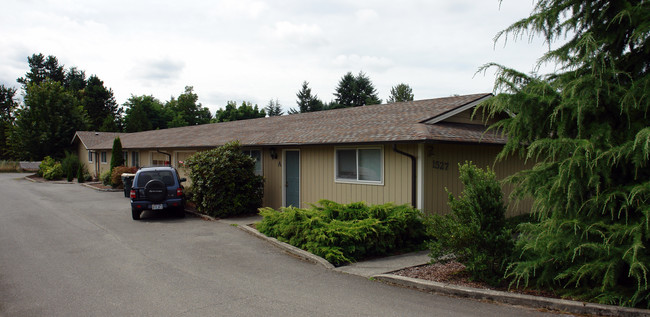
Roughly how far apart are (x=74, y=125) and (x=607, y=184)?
52826 millimetres

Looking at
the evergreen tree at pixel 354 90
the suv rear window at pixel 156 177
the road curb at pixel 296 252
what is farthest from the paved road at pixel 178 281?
the evergreen tree at pixel 354 90

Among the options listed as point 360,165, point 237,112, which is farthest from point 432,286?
point 237,112

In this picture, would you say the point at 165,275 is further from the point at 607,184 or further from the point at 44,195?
the point at 44,195

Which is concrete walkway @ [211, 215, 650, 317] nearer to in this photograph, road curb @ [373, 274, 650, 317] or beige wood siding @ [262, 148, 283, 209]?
road curb @ [373, 274, 650, 317]

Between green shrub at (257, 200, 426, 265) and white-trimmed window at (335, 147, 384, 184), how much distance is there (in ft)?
5.85

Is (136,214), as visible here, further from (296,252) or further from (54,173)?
(54,173)

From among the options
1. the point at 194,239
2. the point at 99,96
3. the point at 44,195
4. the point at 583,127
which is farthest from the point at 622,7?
the point at 99,96

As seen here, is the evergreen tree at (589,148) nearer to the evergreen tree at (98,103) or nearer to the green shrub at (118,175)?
the green shrub at (118,175)

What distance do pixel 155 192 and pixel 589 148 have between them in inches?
480

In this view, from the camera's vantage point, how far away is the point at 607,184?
17.7 ft

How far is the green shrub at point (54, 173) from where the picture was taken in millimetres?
35628

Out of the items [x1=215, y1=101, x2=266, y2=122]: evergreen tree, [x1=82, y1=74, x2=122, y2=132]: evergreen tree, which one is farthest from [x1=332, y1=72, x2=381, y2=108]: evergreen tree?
[x1=82, y1=74, x2=122, y2=132]: evergreen tree

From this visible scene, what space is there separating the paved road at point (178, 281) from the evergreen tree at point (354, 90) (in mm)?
46106

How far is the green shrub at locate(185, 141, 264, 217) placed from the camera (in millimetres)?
13641
